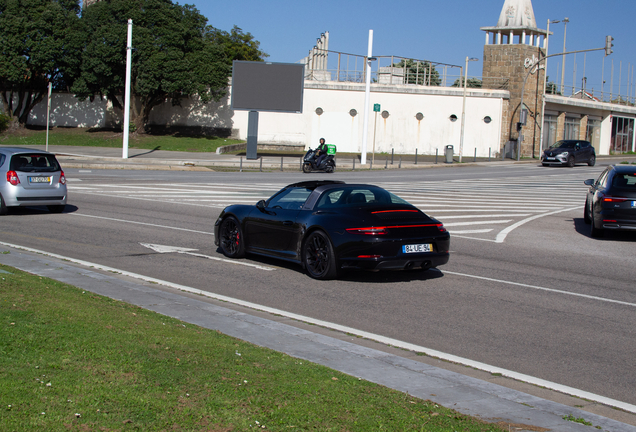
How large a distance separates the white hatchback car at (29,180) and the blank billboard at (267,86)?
27482mm

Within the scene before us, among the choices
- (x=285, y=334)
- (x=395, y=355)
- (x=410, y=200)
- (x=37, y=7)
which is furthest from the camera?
(x=37, y=7)

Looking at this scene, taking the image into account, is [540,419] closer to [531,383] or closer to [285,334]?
[531,383]

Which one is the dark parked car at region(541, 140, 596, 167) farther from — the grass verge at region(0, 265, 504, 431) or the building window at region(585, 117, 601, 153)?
the grass verge at region(0, 265, 504, 431)

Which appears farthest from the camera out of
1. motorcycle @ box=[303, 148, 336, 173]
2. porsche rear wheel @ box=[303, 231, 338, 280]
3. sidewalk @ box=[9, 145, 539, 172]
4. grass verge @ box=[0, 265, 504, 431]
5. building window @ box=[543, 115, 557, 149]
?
building window @ box=[543, 115, 557, 149]

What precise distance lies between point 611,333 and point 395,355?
2.63 metres

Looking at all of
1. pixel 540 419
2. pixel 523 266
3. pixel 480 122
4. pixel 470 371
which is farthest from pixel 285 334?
pixel 480 122

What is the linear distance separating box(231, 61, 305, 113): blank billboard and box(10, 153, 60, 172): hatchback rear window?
27.3m

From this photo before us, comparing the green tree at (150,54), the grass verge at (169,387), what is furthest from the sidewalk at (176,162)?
the grass verge at (169,387)

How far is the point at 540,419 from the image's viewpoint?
420 cm

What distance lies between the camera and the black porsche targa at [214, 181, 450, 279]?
28.2 feet

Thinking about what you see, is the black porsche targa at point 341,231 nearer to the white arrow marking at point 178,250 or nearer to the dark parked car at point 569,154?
the white arrow marking at point 178,250

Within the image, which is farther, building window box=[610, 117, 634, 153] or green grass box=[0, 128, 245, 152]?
building window box=[610, 117, 634, 153]

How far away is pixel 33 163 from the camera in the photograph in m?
15.7

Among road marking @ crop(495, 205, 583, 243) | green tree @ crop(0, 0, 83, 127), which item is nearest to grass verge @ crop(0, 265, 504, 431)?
road marking @ crop(495, 205, 583, 243)
